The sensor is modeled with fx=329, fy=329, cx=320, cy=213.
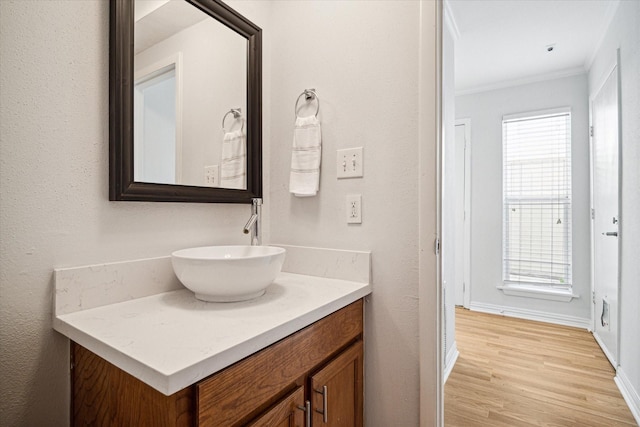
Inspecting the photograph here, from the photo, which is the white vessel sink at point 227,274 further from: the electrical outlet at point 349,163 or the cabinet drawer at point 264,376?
the electrical outlet at point 349,163

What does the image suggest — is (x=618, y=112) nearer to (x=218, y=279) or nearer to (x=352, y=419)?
(x=352, y=419)

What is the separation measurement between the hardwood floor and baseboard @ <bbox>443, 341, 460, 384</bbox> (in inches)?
1.4

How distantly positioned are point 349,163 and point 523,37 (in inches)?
89.7

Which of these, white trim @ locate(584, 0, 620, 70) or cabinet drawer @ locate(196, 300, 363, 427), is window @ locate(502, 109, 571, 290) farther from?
cabinet drawer @ locate(196, 300, 363, 427)

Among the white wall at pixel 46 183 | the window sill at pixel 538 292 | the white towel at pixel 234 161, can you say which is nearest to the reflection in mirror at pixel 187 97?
the white towel at pixel 234 161

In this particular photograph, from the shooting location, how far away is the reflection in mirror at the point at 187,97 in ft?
3.54

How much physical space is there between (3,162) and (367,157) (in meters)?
1.08

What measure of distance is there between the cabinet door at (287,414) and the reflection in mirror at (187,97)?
79 centimetres

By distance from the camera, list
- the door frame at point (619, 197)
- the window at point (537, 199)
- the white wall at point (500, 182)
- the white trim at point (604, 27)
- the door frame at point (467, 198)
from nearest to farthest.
→ the door frame at point (619, 197), the white trim at point (604, 27), the white wall at point (500, 182), the window at point (537, 199), the door frame at point (467, 198)

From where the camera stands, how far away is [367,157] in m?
1.29

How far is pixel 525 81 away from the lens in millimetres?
3352

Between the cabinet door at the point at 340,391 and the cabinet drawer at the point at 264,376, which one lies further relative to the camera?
the cabinet door at the point at 340,391

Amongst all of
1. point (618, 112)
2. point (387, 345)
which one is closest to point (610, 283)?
point (618, 112)

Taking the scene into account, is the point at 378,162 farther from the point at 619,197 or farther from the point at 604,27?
the point at 604,27
